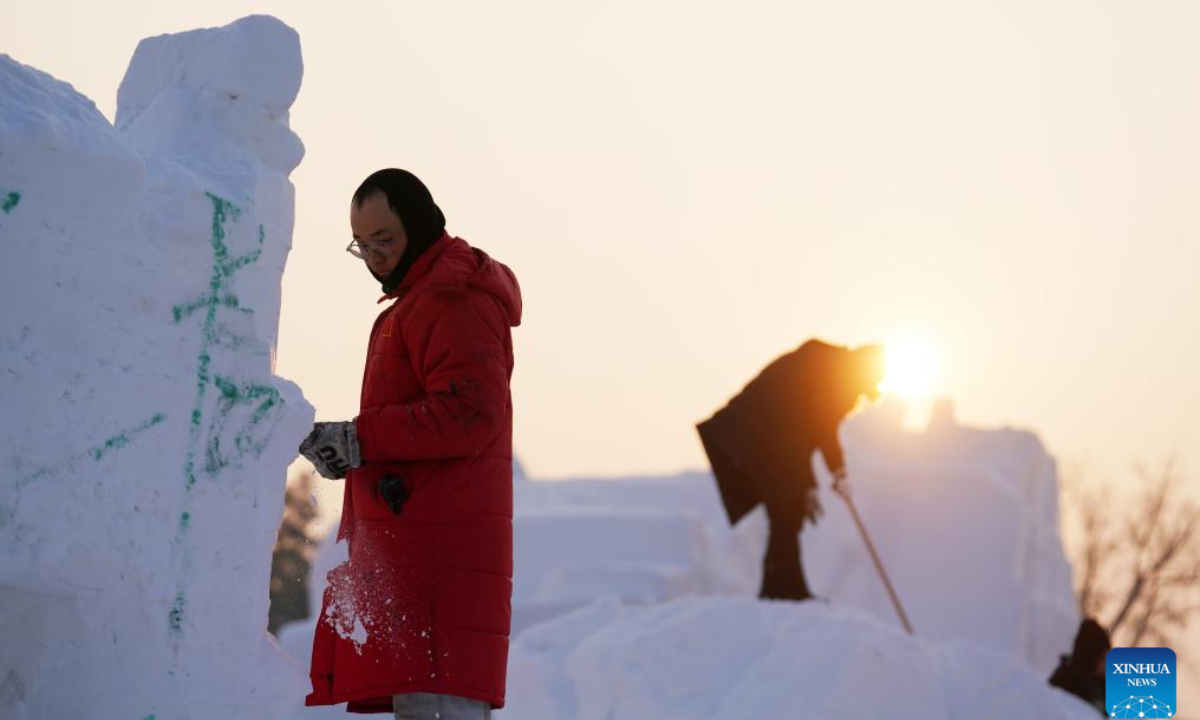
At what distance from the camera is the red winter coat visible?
9.40ft

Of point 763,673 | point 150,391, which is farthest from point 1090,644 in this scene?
point 150,391

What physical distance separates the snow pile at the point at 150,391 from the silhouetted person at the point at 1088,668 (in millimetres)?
6134

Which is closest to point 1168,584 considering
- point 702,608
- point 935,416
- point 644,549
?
point 935,416

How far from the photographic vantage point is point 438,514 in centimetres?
290

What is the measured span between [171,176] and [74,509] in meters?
0.76

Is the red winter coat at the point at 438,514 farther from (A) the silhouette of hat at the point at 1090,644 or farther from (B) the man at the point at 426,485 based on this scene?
(A) the silhouette of hat at the point at 1090,644

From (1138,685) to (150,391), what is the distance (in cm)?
626

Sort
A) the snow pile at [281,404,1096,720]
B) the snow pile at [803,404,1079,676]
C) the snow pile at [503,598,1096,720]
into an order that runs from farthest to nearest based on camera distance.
Result: the snow pile at [803,404,1079,676], the snow pile at [281,404,1096,720], the snow pile at [503,598,1096,720]

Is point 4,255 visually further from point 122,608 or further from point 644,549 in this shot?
point 644,549

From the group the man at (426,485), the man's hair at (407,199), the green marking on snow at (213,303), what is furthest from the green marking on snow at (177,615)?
the man's hair at (407,199)

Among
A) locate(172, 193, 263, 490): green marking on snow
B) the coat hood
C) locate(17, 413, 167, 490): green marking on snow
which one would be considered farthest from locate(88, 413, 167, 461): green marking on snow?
the coat hood

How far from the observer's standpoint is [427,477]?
2.92 m

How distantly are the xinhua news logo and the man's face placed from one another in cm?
576

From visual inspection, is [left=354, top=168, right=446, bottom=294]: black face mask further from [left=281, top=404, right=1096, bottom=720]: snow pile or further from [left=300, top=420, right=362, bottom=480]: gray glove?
[left=281, top=404, right=1096, bottom=720]: snow pile
